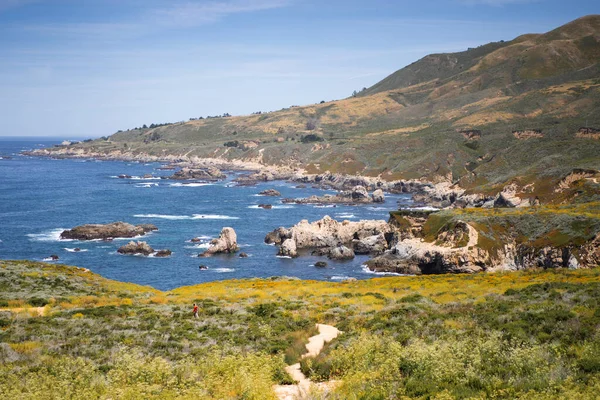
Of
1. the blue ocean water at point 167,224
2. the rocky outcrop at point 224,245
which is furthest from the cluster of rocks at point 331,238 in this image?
the rocky outcrop at point 224,245

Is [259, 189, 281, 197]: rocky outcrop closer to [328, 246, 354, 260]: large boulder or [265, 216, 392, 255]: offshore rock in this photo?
[265, 216, 392, 255]: offshore rock

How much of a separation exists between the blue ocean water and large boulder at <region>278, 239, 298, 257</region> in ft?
7.36

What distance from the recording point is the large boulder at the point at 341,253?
328 feet

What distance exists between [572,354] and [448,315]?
1031cm

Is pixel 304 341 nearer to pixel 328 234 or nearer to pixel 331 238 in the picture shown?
pixel 331 238

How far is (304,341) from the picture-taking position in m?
26.9

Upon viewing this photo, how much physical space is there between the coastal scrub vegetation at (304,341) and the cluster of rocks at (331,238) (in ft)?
187

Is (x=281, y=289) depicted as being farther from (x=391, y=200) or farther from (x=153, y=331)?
(x=391, y=200)

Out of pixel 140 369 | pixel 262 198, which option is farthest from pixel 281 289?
pixel 262 198

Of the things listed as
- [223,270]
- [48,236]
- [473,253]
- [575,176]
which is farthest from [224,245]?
[575,176]

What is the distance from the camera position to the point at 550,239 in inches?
3046

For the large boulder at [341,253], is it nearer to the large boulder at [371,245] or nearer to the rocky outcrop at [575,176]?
the large boulder at [371,245]

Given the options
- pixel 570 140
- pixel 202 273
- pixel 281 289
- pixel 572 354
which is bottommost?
pixel 202 273

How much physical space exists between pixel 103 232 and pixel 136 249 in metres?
19.7
